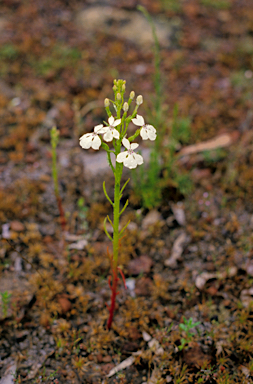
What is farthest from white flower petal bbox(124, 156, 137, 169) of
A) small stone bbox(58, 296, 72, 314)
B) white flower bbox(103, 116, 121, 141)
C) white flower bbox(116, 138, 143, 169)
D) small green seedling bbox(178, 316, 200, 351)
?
small stone bbox(58, 296, 72, 314)

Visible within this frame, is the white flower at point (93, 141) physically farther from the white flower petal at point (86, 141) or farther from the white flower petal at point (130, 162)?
the white flower petal at point (130, 162)

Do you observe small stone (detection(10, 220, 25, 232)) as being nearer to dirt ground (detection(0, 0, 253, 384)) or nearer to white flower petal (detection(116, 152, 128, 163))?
dirt ground (detection(0, 0, 253, 384))

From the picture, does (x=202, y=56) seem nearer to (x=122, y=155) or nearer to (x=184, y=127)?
(x=184, y=127)

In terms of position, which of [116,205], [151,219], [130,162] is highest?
[130,162]

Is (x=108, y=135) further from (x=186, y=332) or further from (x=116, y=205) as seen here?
(x=186, y=332)

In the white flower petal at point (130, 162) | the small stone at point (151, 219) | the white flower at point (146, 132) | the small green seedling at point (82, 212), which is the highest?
the white flower at point (146, 132)

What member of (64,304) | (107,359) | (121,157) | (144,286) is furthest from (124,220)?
(121,157)

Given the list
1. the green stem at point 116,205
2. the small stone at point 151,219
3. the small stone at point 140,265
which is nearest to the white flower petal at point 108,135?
the green stem at point 116,205

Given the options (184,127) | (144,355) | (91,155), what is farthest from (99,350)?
(184,127)
